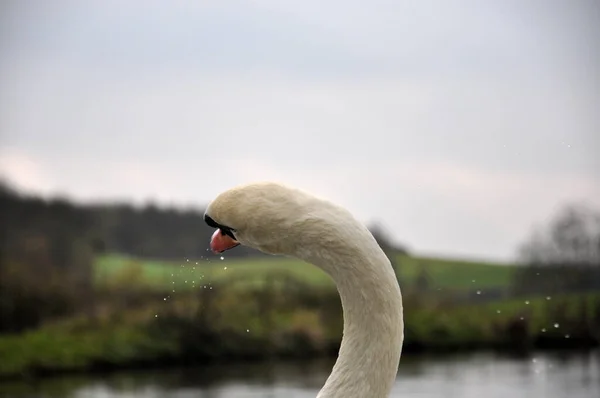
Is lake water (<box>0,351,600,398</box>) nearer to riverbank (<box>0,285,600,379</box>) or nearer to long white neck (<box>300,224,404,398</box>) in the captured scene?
riverbank (<box>0,285,600,379</box>)

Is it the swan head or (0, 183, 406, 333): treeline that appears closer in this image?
the swan head

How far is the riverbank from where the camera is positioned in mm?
5102

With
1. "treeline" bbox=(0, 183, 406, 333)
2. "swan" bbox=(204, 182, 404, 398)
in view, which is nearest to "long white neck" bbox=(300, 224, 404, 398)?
"swan" bbox=(204, 182, 404, 398)

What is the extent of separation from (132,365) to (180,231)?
0.93m

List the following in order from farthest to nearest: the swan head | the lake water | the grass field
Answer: the grass field, the lake water, the swan head

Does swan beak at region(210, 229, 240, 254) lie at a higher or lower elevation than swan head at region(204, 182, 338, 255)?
lower

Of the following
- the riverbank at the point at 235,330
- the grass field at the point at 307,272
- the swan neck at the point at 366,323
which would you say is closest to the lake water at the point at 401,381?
the riverbank at the point at 235,330

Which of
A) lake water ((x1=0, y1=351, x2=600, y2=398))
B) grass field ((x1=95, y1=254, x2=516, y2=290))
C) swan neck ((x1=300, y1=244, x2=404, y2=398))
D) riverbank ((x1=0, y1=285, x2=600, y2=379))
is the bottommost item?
lake water ((x1=0, y1=351, x2=600, y2=398))

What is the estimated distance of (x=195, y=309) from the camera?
5.19m

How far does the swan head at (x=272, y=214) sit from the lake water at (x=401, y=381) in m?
4.38

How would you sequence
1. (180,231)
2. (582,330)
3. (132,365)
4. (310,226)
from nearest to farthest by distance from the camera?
(310,226) < (180,231) < (132,365) < (582,330)

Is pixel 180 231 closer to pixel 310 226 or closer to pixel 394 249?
pixel 394 249

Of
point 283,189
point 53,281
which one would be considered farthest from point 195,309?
point 283,189

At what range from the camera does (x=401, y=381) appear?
5.57 meters
